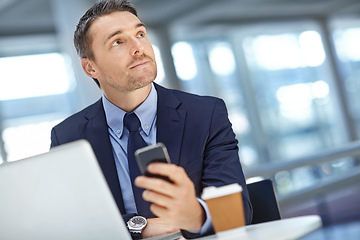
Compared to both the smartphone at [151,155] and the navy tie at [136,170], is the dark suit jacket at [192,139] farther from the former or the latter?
the smartphone at [151,155]

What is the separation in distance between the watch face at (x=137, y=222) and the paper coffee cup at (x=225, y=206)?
36cm

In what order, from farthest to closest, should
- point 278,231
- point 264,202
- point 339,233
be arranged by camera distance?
point 339,233 < point 264,202 < point 278,231

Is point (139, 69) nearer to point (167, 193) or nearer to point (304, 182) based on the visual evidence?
point (167, 193)

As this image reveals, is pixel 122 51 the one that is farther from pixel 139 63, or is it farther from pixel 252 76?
pixel 252 76

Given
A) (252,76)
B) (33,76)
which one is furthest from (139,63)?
(252,76)

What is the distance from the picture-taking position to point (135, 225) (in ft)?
4.73

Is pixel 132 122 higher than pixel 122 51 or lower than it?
lower

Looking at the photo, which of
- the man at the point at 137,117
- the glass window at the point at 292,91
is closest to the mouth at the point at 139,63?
the man at the point at 137,117

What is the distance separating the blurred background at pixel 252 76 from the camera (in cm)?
666

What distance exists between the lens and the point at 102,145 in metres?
1.69

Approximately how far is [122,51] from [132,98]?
16cm

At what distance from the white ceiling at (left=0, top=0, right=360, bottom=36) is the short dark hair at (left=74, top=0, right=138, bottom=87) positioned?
429 cm

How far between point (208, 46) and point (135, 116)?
7.83 meters

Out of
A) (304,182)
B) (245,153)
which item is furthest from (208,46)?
(304,182)
